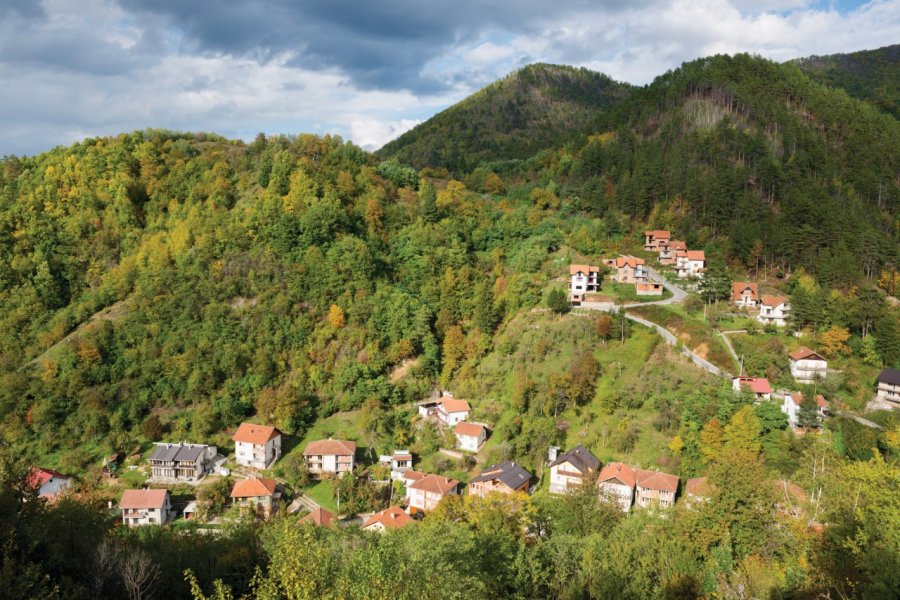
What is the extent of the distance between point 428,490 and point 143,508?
46.2 ft

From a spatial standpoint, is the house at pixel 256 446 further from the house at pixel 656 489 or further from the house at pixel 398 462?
the house at pixel 656 489

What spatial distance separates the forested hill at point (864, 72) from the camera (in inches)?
3593

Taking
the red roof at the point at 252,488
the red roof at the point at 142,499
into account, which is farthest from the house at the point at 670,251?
the red roof at the point at 142,499

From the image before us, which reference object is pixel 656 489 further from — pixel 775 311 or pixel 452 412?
pixel 775 311

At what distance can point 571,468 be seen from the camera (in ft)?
87.3

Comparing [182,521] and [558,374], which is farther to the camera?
[558,374]

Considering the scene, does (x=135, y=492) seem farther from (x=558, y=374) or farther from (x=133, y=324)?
(x=558, y=374)

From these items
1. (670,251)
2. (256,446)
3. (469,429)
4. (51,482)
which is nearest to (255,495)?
(256,446)

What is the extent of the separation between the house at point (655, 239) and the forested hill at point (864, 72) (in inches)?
2090

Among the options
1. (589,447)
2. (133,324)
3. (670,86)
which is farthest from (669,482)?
(670,86)

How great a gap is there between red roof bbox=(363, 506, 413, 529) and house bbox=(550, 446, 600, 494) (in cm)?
688

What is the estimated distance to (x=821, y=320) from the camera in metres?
33.7

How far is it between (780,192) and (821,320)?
19423mm

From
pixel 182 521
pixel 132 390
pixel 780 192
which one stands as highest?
pixel 780 192
